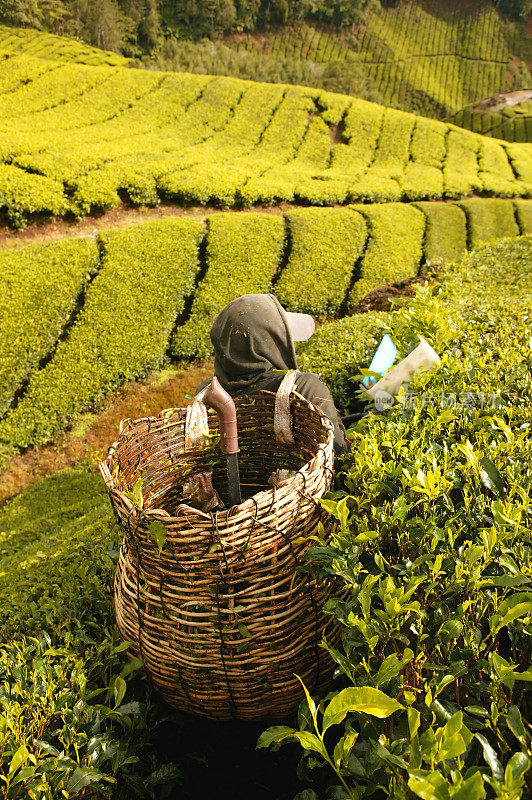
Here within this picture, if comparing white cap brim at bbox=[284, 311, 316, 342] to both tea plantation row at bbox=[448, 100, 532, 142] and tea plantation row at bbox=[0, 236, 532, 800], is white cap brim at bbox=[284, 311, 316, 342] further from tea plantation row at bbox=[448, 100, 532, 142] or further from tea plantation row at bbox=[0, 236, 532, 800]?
tea plantation row at bbox=[448, 100, 532, 142]

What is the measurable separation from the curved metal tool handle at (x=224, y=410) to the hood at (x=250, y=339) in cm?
83

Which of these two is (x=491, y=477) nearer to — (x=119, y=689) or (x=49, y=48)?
(x=119, y=689)

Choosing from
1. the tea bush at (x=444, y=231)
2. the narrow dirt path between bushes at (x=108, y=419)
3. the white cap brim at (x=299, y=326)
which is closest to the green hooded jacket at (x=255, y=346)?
the white cap brim at (x=299, y=326)

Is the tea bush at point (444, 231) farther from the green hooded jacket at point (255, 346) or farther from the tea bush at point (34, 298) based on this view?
the green hooded jacket at point (255, 346)

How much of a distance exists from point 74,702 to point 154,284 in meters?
9.63

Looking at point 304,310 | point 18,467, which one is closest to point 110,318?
point 18,467

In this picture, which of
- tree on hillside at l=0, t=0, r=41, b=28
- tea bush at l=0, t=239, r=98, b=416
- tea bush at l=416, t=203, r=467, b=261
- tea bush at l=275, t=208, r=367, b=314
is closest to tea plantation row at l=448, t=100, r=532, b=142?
tea bush at l=416, t=203, r=467, b=261

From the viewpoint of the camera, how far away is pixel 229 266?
1149 centimetres

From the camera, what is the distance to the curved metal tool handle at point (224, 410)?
70.8 inches

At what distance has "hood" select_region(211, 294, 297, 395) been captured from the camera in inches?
107

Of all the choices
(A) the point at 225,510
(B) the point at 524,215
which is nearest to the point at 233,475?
(A) the point at 225,510

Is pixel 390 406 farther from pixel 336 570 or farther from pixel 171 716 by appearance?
pixel 171 716

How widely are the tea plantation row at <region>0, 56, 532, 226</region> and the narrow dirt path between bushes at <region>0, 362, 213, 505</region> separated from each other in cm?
495

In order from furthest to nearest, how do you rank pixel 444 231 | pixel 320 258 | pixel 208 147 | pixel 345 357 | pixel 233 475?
1. pixel 208 147
2. pixel 444 231
3. pixel 320 258
4. pixel 345 357
5. pixel 233 475
